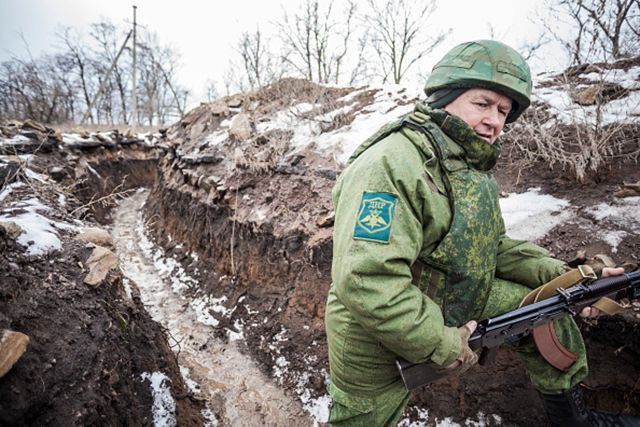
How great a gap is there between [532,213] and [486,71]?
7.31ft

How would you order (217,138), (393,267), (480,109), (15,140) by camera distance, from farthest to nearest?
(217,138), (15,140), (480,109), (393,267)

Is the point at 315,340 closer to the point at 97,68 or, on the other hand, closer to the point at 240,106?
the point at 240,106

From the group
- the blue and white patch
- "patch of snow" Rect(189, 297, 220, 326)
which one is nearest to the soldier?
the blue and white patch

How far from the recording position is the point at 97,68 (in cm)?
3014

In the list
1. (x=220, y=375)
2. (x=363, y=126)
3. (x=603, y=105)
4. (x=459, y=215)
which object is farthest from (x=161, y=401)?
(x=603, y=105)

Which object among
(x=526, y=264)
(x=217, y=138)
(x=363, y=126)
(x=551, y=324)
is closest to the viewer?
(x=551, y=324)

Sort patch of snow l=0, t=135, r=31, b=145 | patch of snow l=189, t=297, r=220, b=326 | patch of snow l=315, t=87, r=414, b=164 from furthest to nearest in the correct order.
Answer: patch of snow l=0, t=135, r=31, b=145 → patch of snow l=315, t=87, r=414, b=164 → patch of snow l=189, t=297, r=220, b=326

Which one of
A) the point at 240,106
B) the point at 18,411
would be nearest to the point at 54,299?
the point at 18,411

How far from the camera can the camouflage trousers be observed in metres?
1.58

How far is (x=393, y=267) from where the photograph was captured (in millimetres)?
1172

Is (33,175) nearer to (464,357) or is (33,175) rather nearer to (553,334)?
(464,357)

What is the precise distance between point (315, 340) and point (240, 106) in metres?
7.14

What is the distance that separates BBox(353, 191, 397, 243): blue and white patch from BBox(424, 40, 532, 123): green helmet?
76cm

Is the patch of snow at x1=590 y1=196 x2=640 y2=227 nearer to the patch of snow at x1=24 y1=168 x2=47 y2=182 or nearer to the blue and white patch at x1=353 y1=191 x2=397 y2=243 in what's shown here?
the blue and white patch at x1=353 y1=191 x2=397 y2=243
